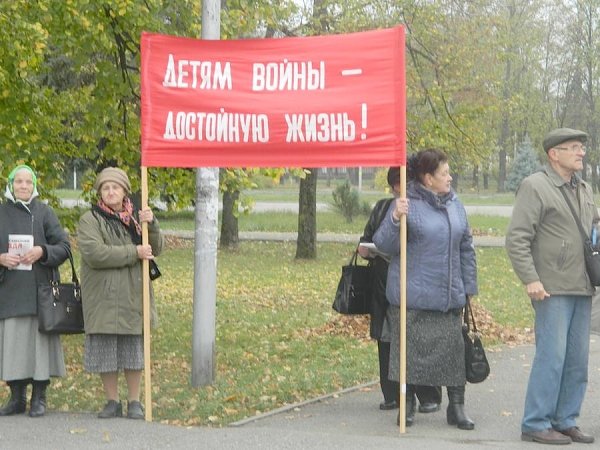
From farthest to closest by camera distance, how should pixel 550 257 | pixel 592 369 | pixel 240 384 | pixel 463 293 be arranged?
1. pixel 592 369
2. pixel 240 384
3. pixel 463 293
4. pixel 550 257

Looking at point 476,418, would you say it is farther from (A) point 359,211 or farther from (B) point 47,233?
(A) point 359,211

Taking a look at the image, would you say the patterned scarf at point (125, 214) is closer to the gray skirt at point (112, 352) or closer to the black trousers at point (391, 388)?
the gray skirt at point (112, 352)

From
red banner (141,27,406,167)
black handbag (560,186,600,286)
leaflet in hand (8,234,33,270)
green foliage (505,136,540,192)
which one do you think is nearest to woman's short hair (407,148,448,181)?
red banner (141,27,406,167)

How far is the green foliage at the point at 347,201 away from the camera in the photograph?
36.3 meters

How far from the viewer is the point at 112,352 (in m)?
7.94

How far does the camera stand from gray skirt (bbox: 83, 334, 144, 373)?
790 centimetres

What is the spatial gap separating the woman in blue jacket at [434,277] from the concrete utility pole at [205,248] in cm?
188

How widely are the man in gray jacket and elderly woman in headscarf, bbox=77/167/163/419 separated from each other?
2507 mm

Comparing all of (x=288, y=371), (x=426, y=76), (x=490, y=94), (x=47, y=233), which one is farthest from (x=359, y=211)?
(x=47, y=233)

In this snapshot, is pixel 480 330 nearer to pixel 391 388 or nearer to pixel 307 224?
pixel 391 388

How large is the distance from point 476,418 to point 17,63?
527 centimetres

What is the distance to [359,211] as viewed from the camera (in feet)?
120

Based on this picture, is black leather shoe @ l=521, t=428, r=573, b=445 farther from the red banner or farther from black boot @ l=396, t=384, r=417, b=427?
the red banner

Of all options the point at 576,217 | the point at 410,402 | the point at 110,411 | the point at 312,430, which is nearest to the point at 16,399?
the point at 110,411
